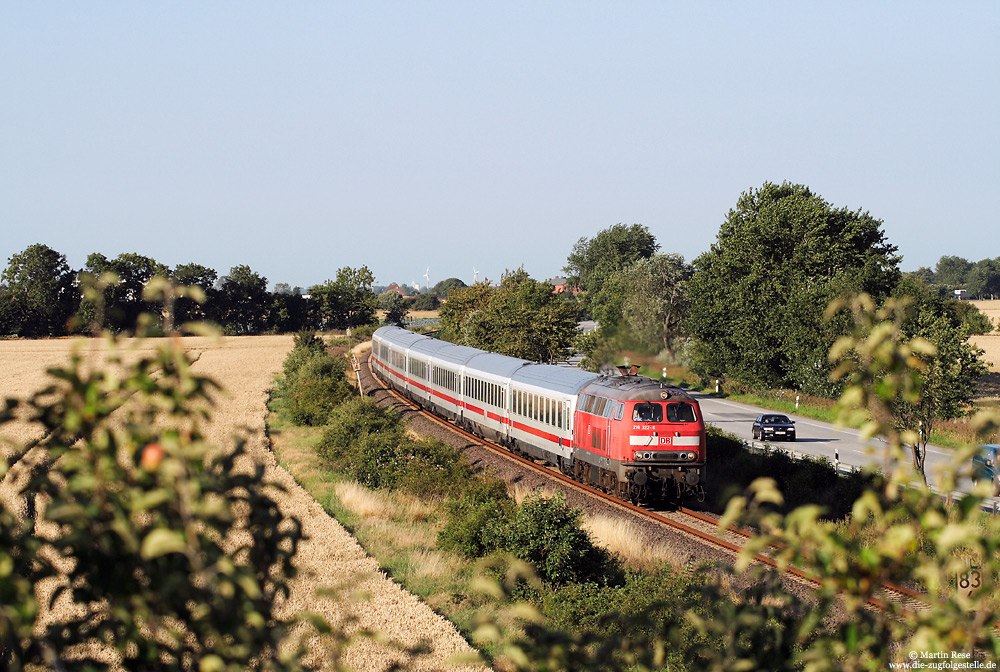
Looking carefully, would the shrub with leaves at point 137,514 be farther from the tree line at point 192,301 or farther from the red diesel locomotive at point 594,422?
the tree line at point 192,301

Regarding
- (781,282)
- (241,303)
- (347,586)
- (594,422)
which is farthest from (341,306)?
(347,586)

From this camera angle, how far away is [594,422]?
23750 mm

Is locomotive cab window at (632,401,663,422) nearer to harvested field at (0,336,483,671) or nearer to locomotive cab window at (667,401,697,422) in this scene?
locomotive cab window at (667,401,697,422)

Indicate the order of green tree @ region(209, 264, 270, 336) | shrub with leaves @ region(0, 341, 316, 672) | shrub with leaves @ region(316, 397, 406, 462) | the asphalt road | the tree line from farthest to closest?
green tree @ region(209, 264, 270, 336) < the tree line < the asphalt road < shrub with leaves @ region(316, 397, 406, 462) < shrub with leaves @ region(0, 341, 316, 672)

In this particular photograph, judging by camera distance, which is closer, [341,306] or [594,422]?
[594,422]

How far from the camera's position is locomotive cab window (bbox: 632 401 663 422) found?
862 inches

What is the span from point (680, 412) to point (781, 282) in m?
33.1

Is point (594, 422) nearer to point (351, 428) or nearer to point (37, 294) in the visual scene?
point (351, 428)

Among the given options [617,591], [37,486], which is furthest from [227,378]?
[37,486]

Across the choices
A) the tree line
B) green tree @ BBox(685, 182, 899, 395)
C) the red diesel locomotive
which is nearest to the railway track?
the red diesel locomotive

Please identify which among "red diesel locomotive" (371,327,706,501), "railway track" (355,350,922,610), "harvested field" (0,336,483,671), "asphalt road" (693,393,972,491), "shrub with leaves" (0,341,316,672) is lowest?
"asphalt road" (693,393,972,491)

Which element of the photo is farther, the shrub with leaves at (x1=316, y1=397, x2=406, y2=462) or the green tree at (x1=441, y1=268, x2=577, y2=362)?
the green tree at (x1=441, y1=268, x2=577, y2=362)

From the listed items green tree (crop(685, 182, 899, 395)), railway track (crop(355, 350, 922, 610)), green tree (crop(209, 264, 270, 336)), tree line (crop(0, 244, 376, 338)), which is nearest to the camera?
railway track (crop(355, 350, 922, 610))

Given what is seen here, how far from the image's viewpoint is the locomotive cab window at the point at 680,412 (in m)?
22.2
